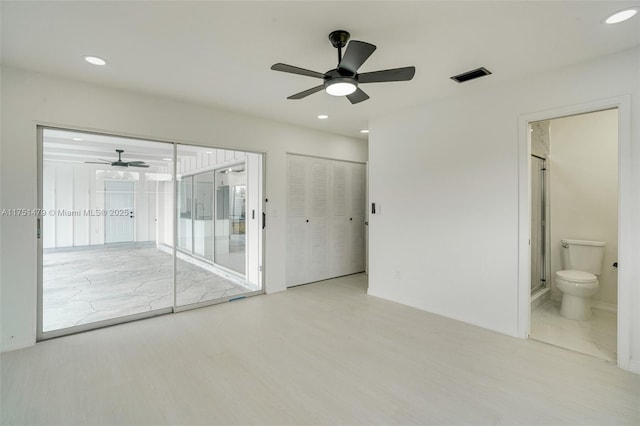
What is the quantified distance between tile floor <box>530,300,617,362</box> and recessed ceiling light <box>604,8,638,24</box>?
8.85ft

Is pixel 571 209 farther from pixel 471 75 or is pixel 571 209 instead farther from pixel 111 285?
pixel 111 285

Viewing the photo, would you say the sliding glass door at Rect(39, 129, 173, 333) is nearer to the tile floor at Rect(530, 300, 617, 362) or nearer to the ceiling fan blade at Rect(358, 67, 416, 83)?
the ceiling fan blade at Rect(358, 67, 416, 83)

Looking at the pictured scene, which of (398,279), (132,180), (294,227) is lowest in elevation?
(398,279)

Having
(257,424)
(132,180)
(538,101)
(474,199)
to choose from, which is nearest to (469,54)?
(538,101)

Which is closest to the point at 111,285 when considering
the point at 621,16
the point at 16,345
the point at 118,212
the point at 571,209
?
the point at 118,212

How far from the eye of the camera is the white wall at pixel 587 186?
378cm

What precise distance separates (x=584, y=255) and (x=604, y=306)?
2.28 ft

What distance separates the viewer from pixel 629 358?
2.46 metres

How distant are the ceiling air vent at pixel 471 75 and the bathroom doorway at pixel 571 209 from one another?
3.85ft

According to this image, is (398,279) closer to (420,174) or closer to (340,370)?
(420,174)

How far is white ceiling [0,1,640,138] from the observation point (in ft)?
6.55

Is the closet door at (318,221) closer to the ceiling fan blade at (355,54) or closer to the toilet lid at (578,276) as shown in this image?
the ceiling fan blade at (355,54)

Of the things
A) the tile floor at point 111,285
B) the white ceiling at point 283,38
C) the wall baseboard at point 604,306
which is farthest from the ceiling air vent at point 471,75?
the tile floor at point 111,285

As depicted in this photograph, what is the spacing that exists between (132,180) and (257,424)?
340cm
